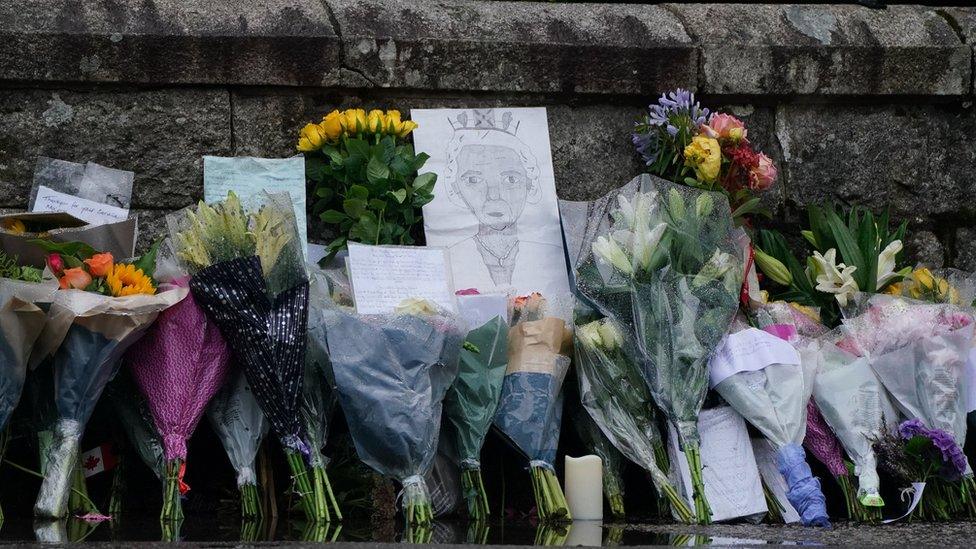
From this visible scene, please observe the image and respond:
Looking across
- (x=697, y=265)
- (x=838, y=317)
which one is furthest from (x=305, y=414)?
(x=838, y=317)

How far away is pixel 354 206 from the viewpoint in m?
4.34

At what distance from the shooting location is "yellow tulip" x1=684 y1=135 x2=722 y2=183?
4586 mm

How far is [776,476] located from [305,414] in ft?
4.53

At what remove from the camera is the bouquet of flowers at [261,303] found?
352 centimetres

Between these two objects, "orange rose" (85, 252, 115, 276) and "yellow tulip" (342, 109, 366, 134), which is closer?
"orange rose" (85, 252, 115, 276)

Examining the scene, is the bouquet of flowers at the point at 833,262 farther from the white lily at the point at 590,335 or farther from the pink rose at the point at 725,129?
the white lily at the point at 590,335

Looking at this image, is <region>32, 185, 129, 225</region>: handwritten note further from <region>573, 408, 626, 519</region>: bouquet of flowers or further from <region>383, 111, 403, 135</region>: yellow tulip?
<region>573, 408, 626, 519</region>: bouquet of flowers

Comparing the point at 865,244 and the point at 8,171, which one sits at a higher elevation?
the point at 8,171

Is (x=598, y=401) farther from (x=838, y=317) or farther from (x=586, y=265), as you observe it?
(x=838, y=317)

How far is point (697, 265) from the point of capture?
403cm

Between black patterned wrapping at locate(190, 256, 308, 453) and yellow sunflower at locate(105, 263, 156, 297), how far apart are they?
A: 0.12m

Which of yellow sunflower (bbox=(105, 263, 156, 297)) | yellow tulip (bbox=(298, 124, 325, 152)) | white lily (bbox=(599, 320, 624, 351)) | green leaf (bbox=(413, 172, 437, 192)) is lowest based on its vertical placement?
white lily (bbox=(599, 320, 624, 351))

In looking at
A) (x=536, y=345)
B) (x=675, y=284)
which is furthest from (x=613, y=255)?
(x=536, y=345)

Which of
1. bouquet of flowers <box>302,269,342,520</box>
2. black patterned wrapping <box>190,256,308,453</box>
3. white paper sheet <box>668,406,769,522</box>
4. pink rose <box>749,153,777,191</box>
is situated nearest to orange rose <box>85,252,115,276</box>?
black patterned wrapping <box>190,256,308,453</box>
